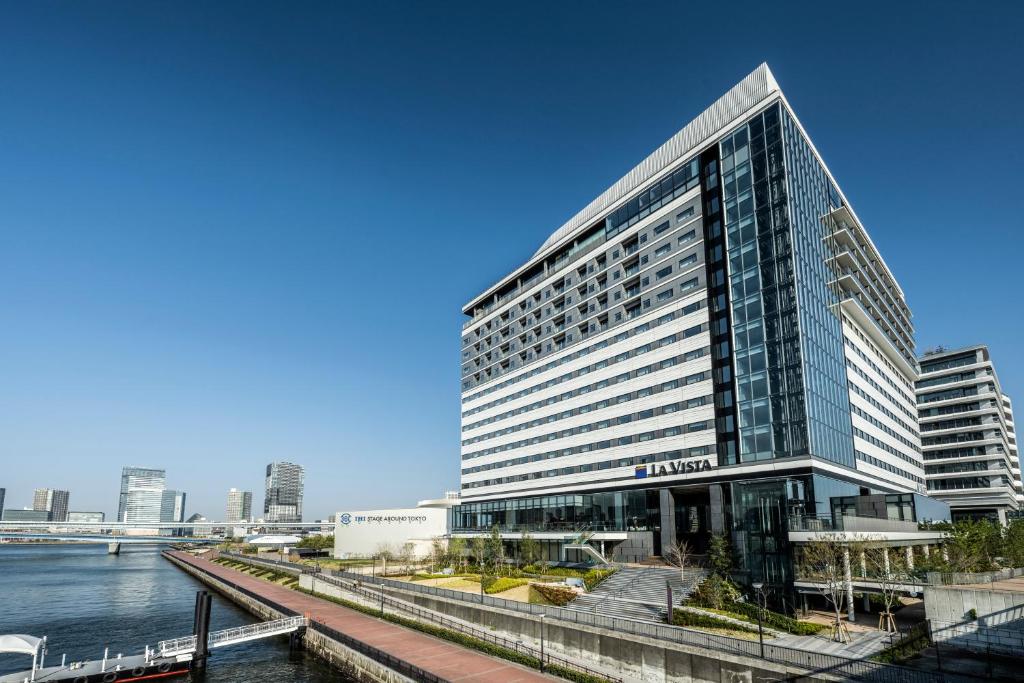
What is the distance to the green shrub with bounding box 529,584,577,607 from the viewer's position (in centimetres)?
5341

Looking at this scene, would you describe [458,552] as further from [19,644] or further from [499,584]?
[19,644]

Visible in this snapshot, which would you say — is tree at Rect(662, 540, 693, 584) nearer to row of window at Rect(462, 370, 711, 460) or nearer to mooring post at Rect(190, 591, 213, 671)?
row of window at Rect(462, 370, 711, 460)

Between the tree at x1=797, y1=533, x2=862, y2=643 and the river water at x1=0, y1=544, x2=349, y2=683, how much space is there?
34.0 meters

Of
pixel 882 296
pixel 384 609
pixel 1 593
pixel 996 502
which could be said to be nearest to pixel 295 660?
pixel 384 609

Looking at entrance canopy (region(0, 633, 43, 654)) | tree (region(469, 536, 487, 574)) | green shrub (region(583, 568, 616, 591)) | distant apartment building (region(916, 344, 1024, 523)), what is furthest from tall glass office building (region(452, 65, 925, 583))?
entrance canopy (region(0, 633, 43, 654))

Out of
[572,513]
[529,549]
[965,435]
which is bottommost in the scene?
[529,549]

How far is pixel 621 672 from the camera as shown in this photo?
36250 mm

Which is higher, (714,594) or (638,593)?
(714,594)

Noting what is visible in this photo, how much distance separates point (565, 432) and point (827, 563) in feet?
144

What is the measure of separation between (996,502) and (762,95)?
96.2 meters

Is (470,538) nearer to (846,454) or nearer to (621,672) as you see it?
(846,454)

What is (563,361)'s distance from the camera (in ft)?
286

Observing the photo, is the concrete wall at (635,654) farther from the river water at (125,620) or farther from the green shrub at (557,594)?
the river water at (125,620)

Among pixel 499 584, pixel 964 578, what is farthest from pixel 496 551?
pixel 964 578
